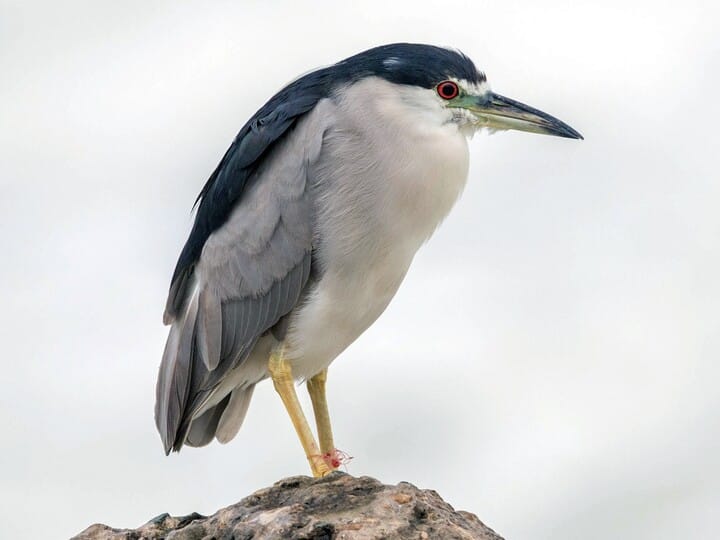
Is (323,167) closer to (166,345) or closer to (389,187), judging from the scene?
(389,187)

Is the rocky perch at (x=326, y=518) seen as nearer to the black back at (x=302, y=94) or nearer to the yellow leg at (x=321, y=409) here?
the yellow leg at (x=321, y=409)

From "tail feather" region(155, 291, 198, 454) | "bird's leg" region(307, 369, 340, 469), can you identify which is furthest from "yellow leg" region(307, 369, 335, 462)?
"tail feather" region(155, 291, 198, 454)

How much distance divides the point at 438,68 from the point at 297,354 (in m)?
1.75

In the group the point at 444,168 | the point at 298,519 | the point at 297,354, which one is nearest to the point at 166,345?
the point at 297,354

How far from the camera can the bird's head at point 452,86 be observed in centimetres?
620

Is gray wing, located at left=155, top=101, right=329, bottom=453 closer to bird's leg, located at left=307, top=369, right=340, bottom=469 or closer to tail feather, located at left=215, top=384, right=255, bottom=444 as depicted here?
tail feather, located at left=215, top=384, right=255, bottom=444

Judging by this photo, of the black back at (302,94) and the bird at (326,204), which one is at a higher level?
the black back at (302,94)

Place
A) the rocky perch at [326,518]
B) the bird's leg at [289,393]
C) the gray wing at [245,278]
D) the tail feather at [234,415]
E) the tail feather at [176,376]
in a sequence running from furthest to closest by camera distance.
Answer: the tail feather at [234,415]
the tail feather at [176,376]
the bird's leg at [289,393]
the gray wing at [245,278]
the rocky perch at [326,518]

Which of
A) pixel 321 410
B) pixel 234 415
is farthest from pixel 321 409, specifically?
pixel 234 415

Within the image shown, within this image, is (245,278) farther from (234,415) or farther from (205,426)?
(205,426)

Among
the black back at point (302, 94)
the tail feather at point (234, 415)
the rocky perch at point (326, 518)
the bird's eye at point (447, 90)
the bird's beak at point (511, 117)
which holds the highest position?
the black back at point (302, 94)

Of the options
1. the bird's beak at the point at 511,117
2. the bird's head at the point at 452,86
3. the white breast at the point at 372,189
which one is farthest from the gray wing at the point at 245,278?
the bird's beak at the point at 511,117

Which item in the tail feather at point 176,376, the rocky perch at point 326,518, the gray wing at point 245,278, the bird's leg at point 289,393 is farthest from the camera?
the tail feather at point 176,376

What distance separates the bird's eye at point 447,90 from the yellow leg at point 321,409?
188 centimetres
